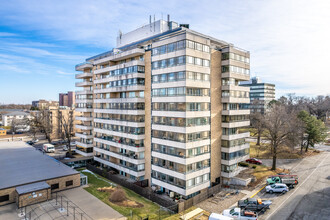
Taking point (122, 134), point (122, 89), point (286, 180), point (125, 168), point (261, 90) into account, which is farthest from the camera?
point (261, 90)

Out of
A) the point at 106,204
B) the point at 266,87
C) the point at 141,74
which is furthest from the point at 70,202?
the point at 266,87

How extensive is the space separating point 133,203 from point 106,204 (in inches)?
165

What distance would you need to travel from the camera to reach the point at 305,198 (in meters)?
34.1

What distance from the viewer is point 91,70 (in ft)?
198

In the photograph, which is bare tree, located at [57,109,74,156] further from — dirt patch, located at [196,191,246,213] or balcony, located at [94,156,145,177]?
dirt patch, located at [196,191,246,213]

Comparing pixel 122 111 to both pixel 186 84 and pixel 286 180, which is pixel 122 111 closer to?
pixel 186 84

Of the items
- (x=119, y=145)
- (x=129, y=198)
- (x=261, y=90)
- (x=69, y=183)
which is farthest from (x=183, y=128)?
(x=261, y=90)

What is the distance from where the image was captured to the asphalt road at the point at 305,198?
29.2 meters

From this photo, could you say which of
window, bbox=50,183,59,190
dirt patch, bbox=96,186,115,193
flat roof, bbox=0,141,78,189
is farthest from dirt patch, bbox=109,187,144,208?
flat roof, bbox=0,141,78,189

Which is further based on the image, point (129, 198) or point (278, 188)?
point (278, 188)

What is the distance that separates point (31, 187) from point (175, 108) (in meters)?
26.4

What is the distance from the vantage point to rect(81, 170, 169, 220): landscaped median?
3053cm

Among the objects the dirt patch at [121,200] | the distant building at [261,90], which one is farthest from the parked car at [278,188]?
the distant building at [261,90]

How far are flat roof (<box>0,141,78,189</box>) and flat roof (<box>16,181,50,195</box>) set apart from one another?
41.9 inches
